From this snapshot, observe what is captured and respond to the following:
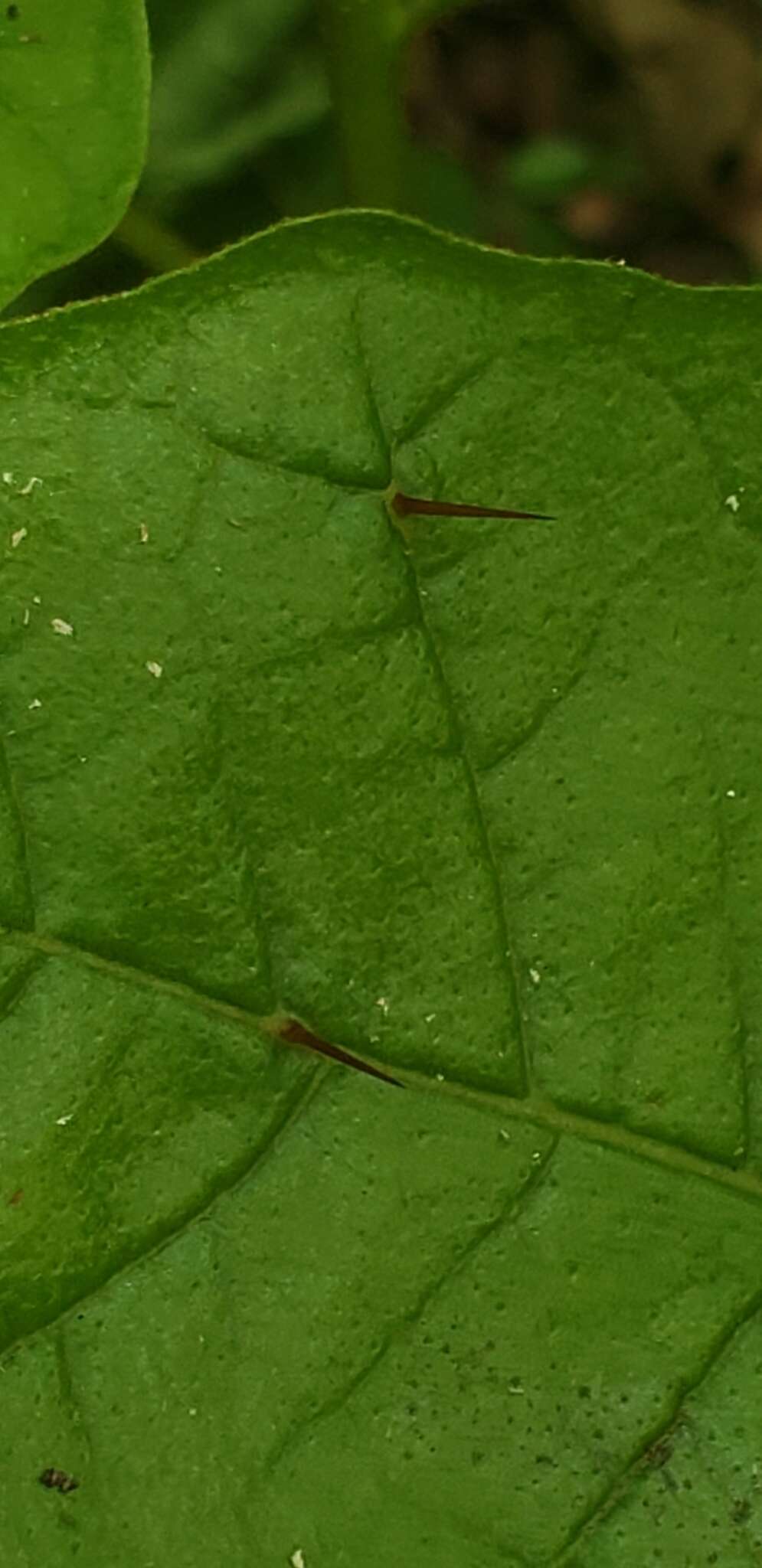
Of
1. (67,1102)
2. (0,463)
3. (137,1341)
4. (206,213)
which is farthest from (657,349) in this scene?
(206,213)

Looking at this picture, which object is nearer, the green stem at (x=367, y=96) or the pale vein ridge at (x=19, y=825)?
the pale vein ridge at (x=19, y=825)

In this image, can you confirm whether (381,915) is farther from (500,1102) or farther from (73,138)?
(73,138)

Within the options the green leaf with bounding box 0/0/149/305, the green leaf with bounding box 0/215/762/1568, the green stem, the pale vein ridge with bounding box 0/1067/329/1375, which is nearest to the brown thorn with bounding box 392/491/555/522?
the green leaf with bounding box 0/215/762/1568

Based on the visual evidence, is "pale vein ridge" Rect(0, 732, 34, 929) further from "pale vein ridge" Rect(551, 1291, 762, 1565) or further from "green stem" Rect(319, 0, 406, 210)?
"green stem" Rect(319, 0, 406, 210)

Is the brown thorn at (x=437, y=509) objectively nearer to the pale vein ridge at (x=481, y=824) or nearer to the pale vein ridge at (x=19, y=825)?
the pale vein ridge at (x=481, y=824)

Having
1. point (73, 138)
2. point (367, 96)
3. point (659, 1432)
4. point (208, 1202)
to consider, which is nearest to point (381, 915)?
point (208, 1202)

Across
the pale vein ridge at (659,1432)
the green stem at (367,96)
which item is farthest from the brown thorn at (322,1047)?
the green stem at (367,96)

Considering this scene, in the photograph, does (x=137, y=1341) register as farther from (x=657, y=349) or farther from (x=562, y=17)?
(x=562, y=17)
